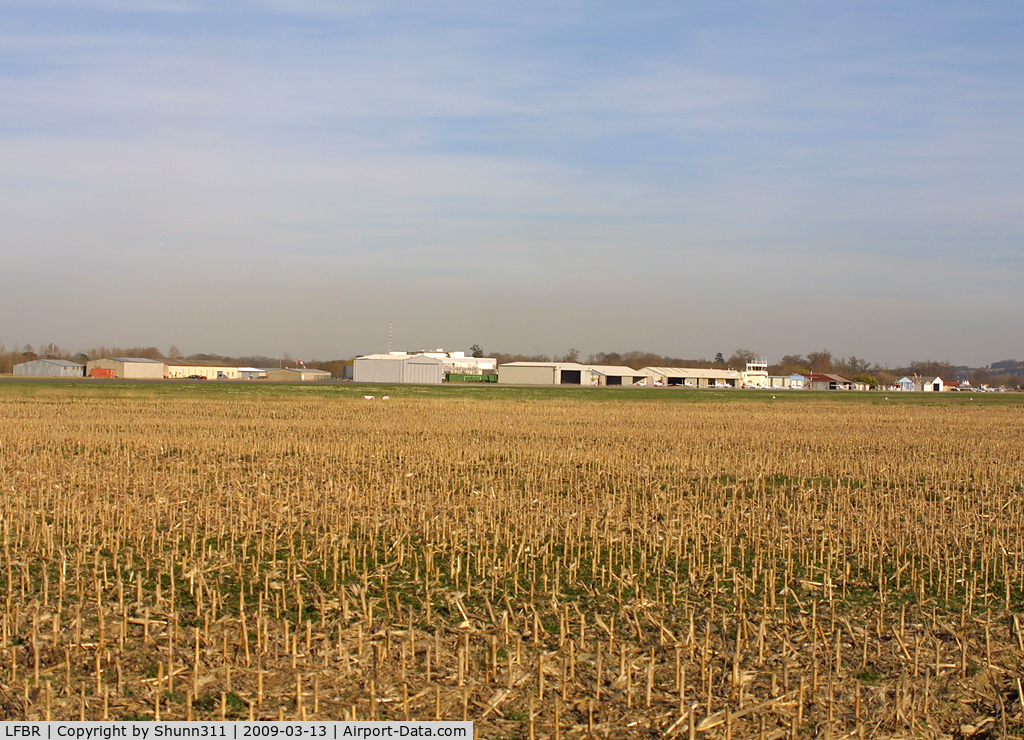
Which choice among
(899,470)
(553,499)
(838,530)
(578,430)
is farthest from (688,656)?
(578,430)

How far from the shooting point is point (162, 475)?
19.6 metres

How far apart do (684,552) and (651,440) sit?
1839cm

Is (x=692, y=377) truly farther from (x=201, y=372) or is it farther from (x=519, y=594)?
(x=519, y=594)

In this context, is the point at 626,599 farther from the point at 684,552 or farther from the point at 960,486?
the point at 960,486

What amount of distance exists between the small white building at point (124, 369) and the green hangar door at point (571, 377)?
62098 millimetres

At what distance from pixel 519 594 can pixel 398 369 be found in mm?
117122

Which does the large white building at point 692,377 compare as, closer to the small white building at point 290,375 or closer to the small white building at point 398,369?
the small white building at point 398,369

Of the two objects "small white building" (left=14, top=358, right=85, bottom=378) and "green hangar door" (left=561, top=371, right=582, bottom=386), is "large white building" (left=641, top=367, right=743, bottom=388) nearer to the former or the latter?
"green hangar door" (left=561, top=371, right=582, bottom=386)

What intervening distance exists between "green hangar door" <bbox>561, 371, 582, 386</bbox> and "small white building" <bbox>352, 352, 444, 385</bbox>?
74.4ft

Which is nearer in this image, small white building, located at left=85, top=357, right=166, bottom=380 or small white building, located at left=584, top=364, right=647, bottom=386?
small white building, located at left=85, top=357, right=166, bottom=380

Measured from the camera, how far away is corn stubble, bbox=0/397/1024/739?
281 inches

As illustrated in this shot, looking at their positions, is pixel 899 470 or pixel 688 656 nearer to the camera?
pixel 688 656

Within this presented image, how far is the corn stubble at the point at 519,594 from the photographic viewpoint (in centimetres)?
715

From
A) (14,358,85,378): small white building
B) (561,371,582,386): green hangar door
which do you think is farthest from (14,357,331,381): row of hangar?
(561,371,582,386): green hangar door
